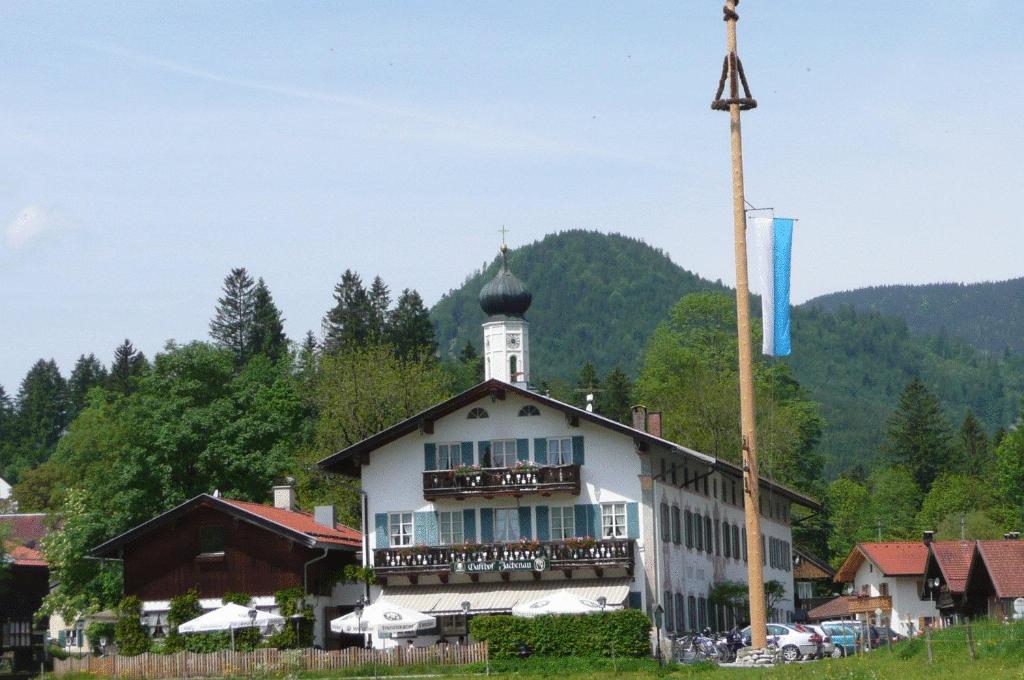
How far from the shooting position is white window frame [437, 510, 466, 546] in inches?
2238

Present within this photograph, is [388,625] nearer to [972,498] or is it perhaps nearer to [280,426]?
[280,426]

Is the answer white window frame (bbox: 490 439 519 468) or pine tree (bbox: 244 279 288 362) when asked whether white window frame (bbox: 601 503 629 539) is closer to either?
white window frame (bbox: 490 439 519 468)

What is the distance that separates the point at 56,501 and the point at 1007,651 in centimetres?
8692

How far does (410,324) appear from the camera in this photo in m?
117

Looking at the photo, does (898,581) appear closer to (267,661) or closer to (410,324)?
(267,661)

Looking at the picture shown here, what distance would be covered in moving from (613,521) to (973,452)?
85.5m

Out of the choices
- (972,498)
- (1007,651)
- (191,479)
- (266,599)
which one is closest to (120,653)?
(266,599)

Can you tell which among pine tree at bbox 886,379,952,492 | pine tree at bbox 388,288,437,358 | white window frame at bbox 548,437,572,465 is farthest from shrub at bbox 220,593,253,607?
pine tree at bbox 886,379,952,492

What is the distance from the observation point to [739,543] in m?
69.5

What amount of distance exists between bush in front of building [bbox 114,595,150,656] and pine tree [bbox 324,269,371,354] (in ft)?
194

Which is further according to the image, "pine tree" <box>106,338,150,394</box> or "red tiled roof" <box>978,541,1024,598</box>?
"pine tree" <box>106,338,150,394</box>

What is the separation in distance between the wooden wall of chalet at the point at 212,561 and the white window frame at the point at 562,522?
7573 mm

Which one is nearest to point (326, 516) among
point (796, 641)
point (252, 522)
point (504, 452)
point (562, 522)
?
point (252, 522)

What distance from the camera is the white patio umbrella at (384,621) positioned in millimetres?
50031
